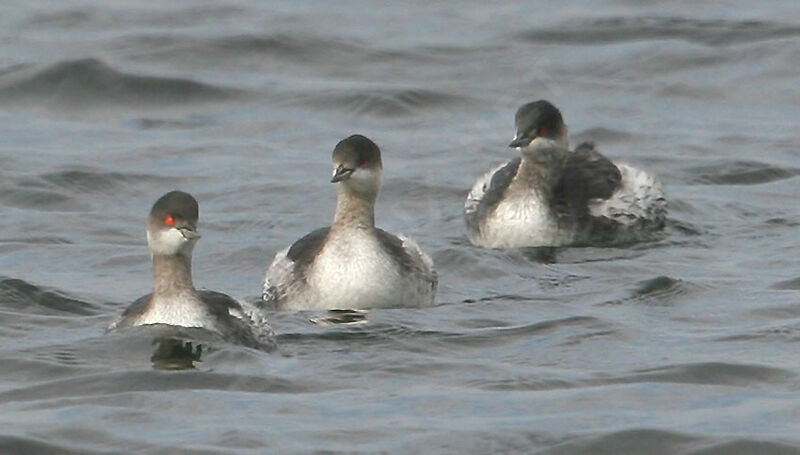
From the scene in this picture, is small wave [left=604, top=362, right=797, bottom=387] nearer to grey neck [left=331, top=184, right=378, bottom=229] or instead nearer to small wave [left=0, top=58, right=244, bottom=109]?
grey neck [left=331, top=184, right=378, bottom=229]

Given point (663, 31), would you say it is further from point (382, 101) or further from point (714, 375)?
point (714, 375)

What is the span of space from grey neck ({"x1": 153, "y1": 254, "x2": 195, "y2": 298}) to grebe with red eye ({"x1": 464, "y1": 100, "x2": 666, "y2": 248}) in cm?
492

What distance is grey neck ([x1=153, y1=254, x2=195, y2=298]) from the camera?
46.9ft

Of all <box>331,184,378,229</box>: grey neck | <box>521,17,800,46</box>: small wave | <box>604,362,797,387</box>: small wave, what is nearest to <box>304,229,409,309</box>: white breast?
<box>331,184,378,229</box>: grey neck

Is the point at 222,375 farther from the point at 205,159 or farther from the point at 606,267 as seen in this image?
the point at 205,159

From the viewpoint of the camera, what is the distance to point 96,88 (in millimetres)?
25422

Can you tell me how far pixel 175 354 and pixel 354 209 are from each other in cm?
239

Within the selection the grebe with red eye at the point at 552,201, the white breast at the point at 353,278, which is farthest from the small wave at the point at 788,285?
the white breast at the point at 353,278

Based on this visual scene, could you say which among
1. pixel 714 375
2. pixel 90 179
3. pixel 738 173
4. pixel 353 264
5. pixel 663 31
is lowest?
pixel 714 375

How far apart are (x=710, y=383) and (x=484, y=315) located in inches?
93.2

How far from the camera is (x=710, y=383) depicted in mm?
14125

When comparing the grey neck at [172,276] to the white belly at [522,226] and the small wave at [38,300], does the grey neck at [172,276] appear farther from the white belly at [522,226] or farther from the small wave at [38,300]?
the white belly at [522,226]

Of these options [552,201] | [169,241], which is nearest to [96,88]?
[552,201]

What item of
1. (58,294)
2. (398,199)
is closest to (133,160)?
(398,199)
